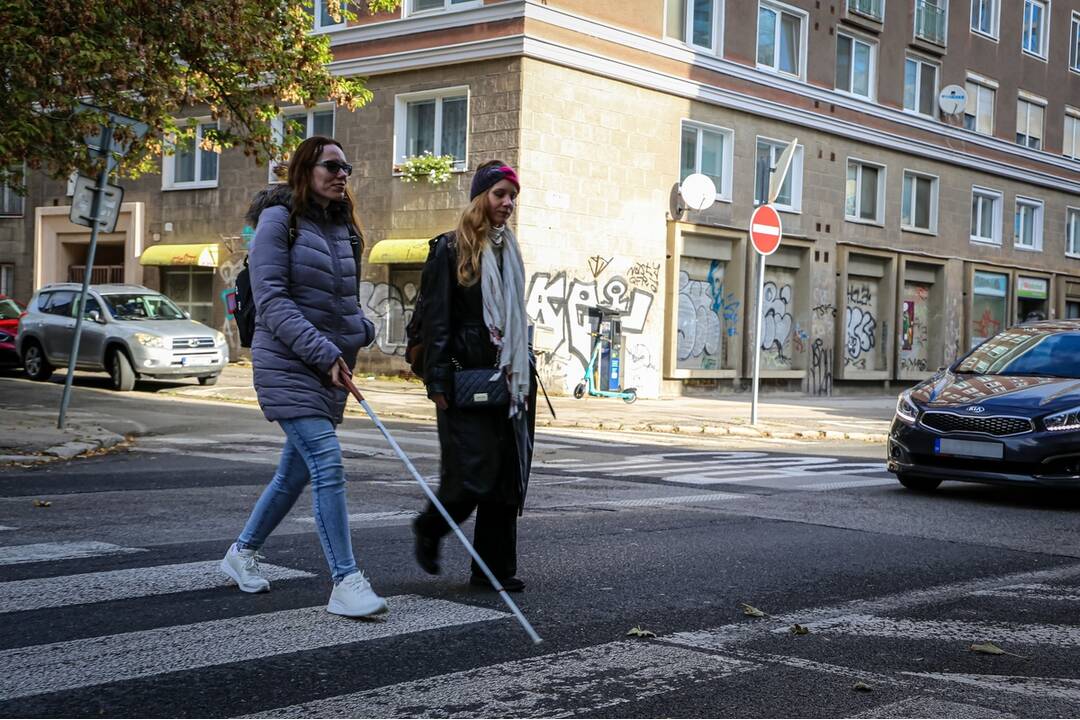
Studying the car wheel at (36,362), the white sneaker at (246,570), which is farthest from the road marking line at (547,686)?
the car wheel at (36,362)

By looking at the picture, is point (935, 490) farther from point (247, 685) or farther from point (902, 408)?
point (247, 685)

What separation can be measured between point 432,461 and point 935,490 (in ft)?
15.3

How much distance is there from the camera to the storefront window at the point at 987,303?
36375 mm

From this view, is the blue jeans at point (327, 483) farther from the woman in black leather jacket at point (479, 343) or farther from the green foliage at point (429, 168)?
the green foliage at point (429, 168)

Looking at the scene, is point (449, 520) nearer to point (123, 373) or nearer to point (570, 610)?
point (570, 610)

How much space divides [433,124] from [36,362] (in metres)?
8.91

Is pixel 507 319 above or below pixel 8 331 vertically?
above

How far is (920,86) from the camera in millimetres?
34156

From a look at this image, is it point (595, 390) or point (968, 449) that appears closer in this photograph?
point (968, 449)

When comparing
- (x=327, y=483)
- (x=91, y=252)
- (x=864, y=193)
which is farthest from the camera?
(x=864, y=193)

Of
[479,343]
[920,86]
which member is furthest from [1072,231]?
[479,343]

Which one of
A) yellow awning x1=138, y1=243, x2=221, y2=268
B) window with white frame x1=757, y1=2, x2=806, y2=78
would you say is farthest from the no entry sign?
yellow awning x1=138, y1=243, x2=221, y2=268

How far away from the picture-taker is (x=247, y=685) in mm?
4207

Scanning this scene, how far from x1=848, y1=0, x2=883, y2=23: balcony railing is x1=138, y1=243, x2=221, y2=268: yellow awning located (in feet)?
53.9
